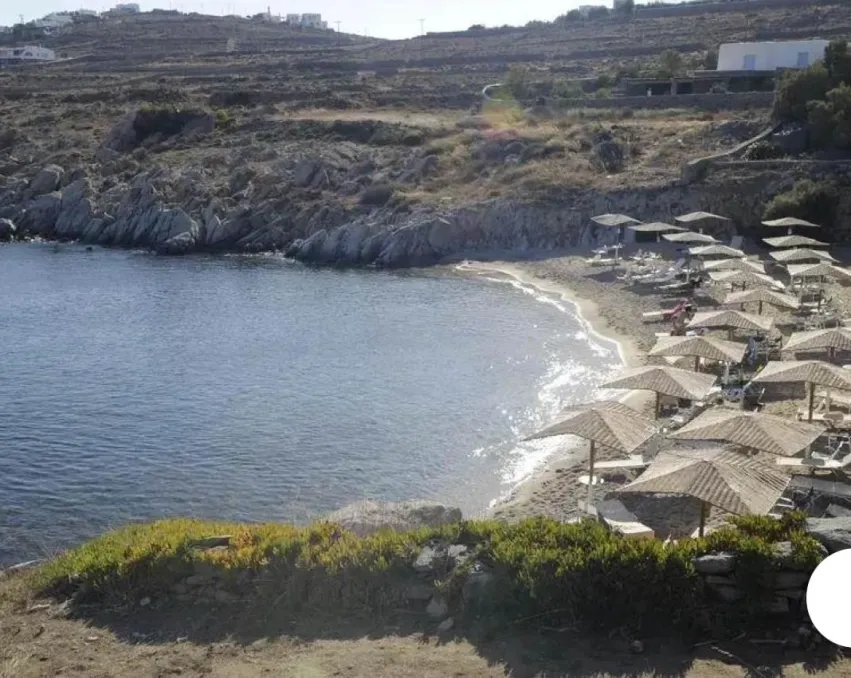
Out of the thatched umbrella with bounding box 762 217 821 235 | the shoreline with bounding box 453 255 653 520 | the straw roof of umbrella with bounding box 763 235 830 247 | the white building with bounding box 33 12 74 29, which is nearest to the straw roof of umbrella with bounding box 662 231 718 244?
the thatched umbrella with bounding box 762 217 821 235

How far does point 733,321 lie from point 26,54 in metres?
133

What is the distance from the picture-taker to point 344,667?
978 cm

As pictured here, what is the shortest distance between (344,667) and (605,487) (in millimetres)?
9049

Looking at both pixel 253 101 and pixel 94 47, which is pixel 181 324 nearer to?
pixel 253 101

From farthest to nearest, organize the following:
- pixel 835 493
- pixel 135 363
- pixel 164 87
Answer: pixel 164 87
pixel 135 363
pixel 835 493

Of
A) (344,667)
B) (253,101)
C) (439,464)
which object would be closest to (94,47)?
(253,101)

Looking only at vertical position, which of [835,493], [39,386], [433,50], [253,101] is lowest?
[39,386]

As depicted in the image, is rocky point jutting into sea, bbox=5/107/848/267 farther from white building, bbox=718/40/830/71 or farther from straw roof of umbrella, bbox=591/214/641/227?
white building, bbox=718/40/830/71

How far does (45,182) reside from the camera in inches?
2463

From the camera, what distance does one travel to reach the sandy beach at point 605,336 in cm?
1662

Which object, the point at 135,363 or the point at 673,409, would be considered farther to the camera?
the point at 135,363
